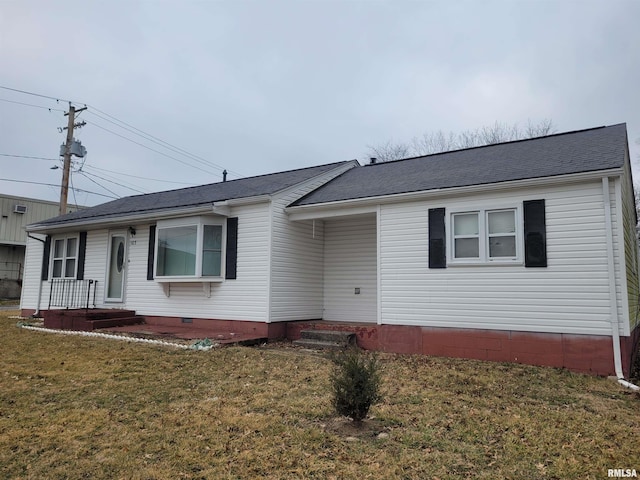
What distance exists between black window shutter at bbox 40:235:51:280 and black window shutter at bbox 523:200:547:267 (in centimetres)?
1384

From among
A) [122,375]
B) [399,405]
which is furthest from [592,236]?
[122,375]

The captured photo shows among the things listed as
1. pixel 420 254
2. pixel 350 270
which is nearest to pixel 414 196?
pixel 420 254

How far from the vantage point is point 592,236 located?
6.49 m

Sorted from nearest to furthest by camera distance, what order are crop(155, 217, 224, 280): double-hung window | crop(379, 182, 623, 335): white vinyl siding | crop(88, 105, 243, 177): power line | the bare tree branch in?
crop(379, 182, 623, 335): white vinyl siding, crop(155, 217, 224, 280): double-hung window, crop(88, 105, 243, 177): power line, the bare tree branch

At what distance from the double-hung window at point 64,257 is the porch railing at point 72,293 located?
0.73 ft

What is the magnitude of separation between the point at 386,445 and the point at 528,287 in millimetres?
4503

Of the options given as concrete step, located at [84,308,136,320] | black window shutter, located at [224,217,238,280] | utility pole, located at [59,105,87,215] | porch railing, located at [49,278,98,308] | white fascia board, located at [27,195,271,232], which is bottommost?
concrete step, located at [84,308,136,320]

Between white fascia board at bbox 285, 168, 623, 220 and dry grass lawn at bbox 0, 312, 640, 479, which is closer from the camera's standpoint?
dry grass lawn at bbox 0, 312, 640, 479

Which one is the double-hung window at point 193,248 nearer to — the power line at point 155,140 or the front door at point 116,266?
the front door at point 116,266

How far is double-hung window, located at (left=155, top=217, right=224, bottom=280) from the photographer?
10.0m

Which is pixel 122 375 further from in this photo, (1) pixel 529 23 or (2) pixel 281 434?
(1) pixel 529 23

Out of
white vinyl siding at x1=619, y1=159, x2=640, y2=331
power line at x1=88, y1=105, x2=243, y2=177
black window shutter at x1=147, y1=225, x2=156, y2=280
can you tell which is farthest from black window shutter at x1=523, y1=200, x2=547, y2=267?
power line at x1=88, y1=105, x2=243, y2=177

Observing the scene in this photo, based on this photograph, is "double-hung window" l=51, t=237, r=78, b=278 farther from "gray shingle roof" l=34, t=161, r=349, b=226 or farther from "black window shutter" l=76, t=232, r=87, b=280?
"gray shingle roof" l=34, t=161, r=349, b=226

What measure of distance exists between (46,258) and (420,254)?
1220cm
